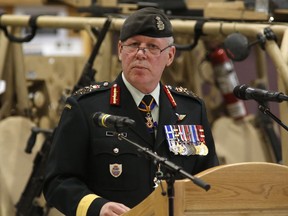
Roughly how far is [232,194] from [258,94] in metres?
0.59

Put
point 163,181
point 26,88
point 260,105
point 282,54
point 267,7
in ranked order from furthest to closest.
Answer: point 26,88
point 267,7
point 282,54
point 260,105
point 163,181

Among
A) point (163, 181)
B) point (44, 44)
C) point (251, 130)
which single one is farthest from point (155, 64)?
point (44, 44)

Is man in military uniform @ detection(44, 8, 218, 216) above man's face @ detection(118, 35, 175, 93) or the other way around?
the other way around

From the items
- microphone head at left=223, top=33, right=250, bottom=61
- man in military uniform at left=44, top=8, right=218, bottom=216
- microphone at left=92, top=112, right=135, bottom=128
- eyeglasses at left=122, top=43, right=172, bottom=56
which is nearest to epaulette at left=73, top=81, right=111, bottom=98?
man in military uniform at left=44, top=8, right=218, bottom=216

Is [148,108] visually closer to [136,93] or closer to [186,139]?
[136,93]

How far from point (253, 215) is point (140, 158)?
70 cm

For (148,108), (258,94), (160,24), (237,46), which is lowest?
(237,46)

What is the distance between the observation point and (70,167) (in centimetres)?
402

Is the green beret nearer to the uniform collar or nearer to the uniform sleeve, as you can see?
the uniform collar

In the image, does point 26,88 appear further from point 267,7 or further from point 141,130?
point 141,130

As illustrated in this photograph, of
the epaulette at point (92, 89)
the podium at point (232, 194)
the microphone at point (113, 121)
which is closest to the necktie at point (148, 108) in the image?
the epaulette at point (92, 89)

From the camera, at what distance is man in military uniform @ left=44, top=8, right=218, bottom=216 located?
13.2 ft

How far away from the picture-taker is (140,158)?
161 inches

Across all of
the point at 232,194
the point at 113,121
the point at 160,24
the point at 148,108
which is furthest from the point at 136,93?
the point at 232,194
